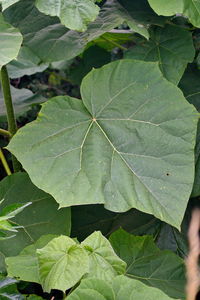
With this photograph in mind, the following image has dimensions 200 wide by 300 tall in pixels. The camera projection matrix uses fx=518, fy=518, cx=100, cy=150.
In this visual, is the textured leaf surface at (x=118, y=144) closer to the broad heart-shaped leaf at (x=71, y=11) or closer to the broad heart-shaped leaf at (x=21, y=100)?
the broad heart-shaped leaf at (x=71, y=11)

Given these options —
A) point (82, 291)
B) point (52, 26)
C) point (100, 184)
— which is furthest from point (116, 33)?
point (82, 291)

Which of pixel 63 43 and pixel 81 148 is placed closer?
pixel 81 148

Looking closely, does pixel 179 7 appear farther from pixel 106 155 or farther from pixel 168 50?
pixel 106 155

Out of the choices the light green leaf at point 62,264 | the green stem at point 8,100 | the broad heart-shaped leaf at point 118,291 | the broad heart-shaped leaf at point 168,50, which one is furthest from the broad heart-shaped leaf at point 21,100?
the broad heart-shaped leaf at point 118,291

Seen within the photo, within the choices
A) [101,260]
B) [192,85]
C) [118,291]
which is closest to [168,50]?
[192,85]

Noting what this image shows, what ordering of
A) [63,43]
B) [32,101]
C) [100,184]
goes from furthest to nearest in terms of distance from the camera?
[32,101] → [63,43] → [100,184]

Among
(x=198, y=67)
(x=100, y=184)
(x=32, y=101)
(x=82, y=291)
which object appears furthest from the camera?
(x=32, y=101)

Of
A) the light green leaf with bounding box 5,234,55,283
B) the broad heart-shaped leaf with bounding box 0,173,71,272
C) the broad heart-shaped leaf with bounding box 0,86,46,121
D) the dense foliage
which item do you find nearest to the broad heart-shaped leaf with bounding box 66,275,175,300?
the dense foliage

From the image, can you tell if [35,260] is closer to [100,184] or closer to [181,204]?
[100,184]
